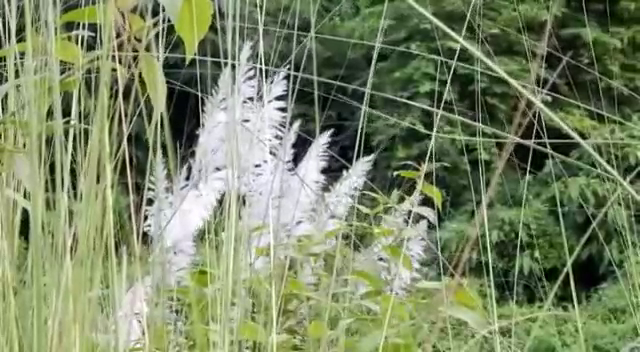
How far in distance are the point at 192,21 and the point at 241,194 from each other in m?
0.20

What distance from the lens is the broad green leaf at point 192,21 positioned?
0.46 m

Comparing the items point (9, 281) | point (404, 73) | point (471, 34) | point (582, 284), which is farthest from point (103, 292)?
point (582, 284)

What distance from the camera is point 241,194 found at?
2.12ft

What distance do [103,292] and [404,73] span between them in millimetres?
1843

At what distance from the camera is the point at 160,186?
1.79 ft

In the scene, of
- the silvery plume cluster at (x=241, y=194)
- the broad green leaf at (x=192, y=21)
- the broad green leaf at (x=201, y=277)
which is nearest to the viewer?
the broad green leaf at (x=192, y=21)

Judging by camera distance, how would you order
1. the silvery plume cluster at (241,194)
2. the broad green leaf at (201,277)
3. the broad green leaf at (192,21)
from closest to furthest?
the broad green leaf at (192,21), the silvery plume cluster at (241,194), the broad green leaf at (201,277)

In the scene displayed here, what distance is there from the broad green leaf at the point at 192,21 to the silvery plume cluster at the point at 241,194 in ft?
0.31

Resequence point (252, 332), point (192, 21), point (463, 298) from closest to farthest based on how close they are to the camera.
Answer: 1. point (192, 21)
2. point (252, 332)
3. point (463, 298)

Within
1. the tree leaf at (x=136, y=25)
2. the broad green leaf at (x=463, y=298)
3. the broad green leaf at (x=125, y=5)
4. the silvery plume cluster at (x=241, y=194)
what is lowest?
the broad green leaf at (x=463, y=298)

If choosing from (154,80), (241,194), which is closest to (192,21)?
(154,80)

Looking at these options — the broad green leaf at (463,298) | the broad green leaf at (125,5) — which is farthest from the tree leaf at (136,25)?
the broad green leaf at (463,298)

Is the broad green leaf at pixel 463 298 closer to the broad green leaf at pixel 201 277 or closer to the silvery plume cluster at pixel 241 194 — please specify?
the silvery plume cluster at pixel 241 194

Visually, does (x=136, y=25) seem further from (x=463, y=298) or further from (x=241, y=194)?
(x=463, y=298)
